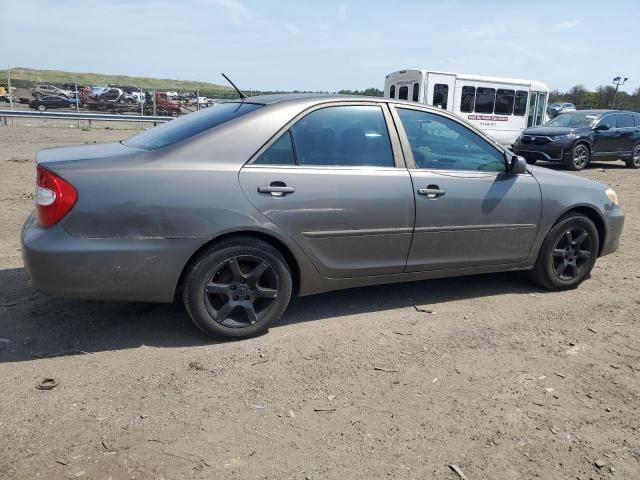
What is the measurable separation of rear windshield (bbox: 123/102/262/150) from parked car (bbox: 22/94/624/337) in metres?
0.02

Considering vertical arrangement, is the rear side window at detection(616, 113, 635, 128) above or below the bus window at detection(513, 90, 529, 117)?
below

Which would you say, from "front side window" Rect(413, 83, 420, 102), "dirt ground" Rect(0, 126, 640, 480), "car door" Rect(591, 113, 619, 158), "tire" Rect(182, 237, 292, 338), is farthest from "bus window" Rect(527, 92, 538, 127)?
"tire" Rect(182, 237, 292, 338)

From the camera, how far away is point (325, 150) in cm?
384

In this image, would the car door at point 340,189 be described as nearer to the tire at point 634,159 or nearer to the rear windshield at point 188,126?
the rear windshield at point 188,126

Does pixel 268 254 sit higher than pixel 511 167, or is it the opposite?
pixel 511 167

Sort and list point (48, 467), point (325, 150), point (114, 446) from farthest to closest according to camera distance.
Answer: point (325, 150)
point (114, 446)
point (48, 467)

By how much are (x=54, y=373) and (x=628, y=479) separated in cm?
313

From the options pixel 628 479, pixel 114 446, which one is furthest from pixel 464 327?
pixel 114 446

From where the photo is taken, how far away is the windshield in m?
15.0

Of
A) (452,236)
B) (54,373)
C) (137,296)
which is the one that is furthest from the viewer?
(452,236)

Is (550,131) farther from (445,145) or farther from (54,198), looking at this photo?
(54,198)

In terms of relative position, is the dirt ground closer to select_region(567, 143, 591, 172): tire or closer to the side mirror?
the side mirror

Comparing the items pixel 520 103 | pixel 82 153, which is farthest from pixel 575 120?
pixel 82 153

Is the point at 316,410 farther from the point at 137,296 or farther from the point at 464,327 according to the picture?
the point at 464,327
